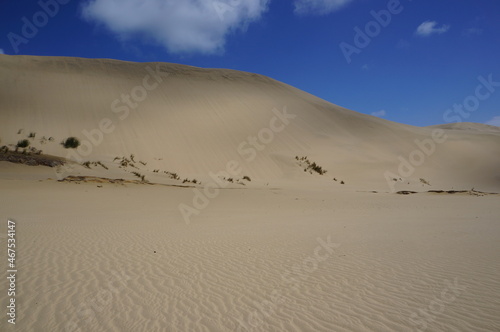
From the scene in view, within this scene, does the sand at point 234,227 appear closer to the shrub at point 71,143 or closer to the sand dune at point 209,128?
A: the sand dune at point 209,128

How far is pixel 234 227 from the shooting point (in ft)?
27.6

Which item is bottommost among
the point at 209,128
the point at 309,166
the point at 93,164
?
the point at 93,164

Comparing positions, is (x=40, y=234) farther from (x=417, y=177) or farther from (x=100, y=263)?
(x=417, y=177)

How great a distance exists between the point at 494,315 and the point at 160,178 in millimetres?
16268

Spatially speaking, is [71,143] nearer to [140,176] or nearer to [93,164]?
[93,164]

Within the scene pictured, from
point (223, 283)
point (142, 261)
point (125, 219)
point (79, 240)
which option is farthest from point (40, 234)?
point (223, 283)

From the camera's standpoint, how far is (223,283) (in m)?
4.13

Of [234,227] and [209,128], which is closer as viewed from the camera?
[234,227]

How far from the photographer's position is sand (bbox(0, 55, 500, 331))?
327 centimetres

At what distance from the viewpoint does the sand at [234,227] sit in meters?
3.27

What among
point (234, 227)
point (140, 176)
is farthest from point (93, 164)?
point (234, 227)

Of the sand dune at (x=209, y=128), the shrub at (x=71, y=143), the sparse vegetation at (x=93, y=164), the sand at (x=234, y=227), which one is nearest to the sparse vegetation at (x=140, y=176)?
the sand at (x=234, y=227)

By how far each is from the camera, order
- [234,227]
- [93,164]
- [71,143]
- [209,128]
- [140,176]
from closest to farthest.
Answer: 1. [234,227]
2. [140,176]
3. [93,164]
4. [71,143]
5. [209,128]

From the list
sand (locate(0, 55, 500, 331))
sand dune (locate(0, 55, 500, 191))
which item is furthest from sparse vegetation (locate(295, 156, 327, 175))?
sand dune (locate(0, 55, 500, 191))
